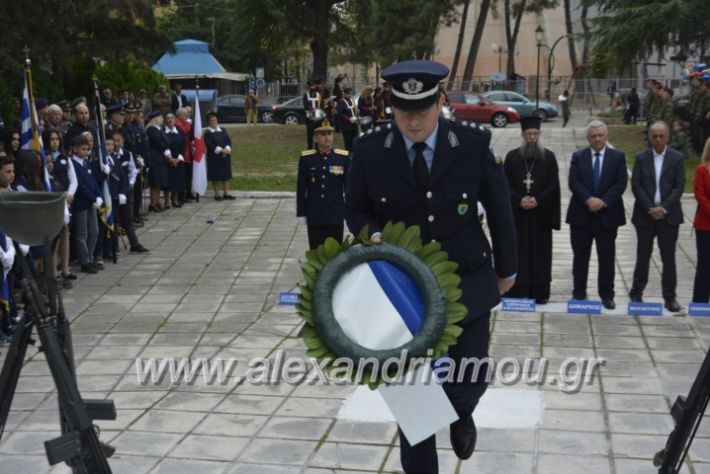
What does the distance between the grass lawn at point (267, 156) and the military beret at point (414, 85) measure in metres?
15.2

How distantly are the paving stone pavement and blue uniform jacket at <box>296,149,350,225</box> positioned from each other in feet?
3.30

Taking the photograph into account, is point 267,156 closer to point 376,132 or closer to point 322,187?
point 322,187

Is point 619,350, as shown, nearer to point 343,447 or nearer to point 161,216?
point 343,447

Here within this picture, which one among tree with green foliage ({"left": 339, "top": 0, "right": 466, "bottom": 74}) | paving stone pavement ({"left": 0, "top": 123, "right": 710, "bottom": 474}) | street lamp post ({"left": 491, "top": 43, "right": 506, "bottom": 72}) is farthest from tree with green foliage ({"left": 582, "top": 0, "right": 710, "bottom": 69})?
street lamp post ({"left": 491, "top": 43, "right": 506, "bottom": 72})

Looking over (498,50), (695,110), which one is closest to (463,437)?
(695,110)

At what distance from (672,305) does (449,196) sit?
6051 mm

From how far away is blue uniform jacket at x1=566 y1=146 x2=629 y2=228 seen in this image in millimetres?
10375

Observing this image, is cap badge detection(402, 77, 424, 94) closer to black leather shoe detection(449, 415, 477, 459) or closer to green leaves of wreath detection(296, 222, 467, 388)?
green leaves of wreath detection(296, 222, 467, 388)

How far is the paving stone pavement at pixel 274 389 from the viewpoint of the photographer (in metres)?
6.10

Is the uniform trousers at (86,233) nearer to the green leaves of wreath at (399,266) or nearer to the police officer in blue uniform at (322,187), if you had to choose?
the police officer in blue uniform at (322,187)

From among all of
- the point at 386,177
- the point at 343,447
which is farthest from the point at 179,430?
Result: the point at 386,177

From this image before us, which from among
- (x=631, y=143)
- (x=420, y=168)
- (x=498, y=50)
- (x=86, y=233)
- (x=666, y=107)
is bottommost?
→ (x=631, y=143)

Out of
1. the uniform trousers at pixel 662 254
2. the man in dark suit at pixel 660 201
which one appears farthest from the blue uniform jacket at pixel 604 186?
the uniform trousers at pixel 662 254

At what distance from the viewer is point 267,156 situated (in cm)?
2697
